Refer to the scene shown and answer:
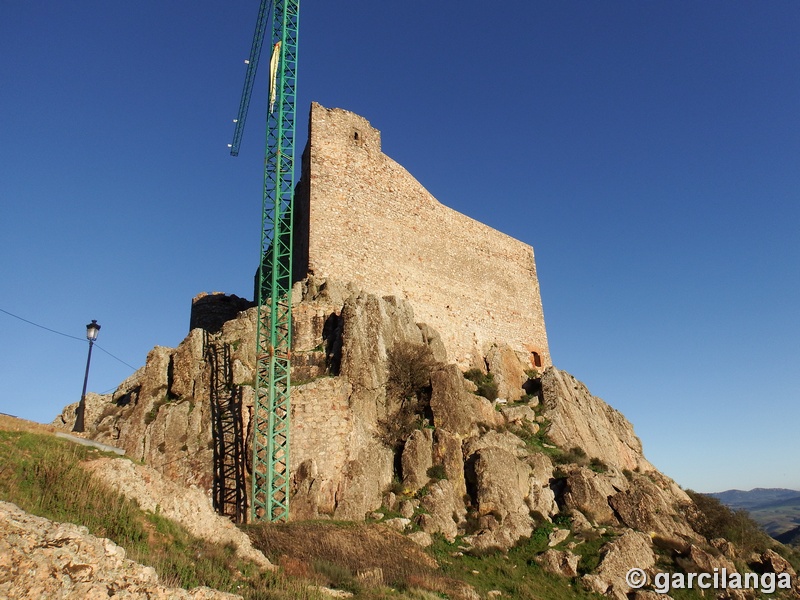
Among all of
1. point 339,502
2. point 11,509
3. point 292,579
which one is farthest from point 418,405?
point 11,509

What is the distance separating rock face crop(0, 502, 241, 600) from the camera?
7113mm

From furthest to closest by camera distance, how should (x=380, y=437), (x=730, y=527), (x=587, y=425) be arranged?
(x=587, y=425), (x=730, y=527), (x=380, y=437)

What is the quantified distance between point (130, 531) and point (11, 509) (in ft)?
11.5

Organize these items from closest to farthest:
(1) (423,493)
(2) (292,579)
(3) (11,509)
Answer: (3) (11,509)
(2) (292,579)
(1) (423,493)

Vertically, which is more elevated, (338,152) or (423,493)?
(338,152)

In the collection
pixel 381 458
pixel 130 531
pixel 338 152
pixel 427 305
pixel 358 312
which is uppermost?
pixel 338 152

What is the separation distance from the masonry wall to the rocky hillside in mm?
2992

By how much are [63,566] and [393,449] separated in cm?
1672

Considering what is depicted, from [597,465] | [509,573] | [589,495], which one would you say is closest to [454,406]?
[589,495]

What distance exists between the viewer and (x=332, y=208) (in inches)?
1192

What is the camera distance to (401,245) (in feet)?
108

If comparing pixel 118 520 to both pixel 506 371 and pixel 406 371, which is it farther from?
pixel 506 371

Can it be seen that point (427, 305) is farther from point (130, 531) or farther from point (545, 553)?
point (130, 531)

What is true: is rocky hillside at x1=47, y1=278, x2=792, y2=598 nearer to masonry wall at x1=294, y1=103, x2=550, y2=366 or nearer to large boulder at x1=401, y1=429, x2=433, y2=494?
large boulder at x1=401, y1=429, x2=433, y2=494
